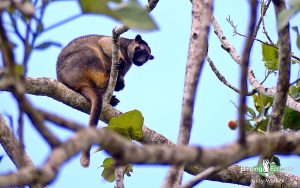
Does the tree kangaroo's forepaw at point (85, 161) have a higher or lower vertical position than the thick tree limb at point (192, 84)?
higher

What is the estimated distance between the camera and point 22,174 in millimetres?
1249

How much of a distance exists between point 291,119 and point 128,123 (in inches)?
54.5

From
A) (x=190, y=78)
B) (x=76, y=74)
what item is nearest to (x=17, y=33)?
(x=190, y=78)

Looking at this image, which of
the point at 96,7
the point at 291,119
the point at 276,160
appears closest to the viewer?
the point at 96,7

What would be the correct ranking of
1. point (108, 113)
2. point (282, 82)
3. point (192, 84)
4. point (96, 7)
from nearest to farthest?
point (96, 7)
point (192, 84)
point (282, 82)
point (108, 113)

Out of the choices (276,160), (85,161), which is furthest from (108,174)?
(276,160)

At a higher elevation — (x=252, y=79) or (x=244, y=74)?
(x=252, y=79)

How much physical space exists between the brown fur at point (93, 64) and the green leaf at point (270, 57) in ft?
6.32

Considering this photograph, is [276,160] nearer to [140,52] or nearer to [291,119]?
[291,119]

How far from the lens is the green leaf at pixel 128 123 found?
4.56 m

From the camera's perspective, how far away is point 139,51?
8.98 metres

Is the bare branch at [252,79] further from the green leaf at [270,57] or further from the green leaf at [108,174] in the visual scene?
the green leaf at [108,174]

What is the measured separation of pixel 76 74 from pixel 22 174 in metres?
6.08

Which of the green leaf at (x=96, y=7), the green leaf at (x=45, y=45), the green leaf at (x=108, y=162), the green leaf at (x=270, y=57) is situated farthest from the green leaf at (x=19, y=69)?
the green leaf at (x=270, y=57)
